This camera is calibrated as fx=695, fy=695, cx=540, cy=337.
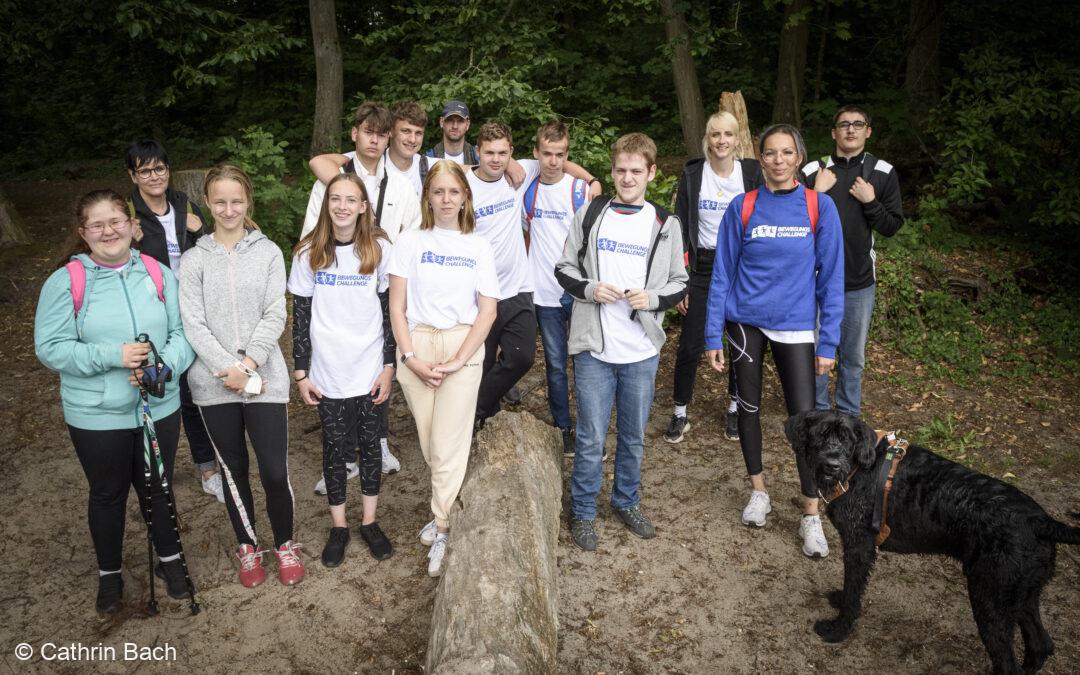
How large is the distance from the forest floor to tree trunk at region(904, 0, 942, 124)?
5.32 meters

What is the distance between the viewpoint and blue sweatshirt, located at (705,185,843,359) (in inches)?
150

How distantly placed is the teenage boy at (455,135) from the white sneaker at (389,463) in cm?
210

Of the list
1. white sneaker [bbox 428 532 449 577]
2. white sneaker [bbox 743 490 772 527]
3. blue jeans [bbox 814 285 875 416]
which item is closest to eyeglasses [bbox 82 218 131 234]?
white sneaker [bbox 428 532 449 577]

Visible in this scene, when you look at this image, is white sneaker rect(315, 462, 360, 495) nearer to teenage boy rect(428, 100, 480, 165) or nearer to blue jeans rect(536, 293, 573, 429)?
blue jeans rect(536, 293, 573, 429)

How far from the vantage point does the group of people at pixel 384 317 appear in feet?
11.2

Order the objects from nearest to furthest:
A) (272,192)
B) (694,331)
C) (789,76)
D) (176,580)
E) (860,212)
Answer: (176,580) → (860,212) → (694,331) → (272,192) → (789,76)

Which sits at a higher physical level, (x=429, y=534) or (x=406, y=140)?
(x=406, y=140)

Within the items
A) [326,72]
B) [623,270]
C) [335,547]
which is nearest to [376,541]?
[335,547]

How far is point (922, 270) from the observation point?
7.57m

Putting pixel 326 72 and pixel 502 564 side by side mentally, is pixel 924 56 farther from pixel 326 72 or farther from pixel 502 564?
pixel 502 564

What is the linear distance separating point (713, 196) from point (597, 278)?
1418 millimetres

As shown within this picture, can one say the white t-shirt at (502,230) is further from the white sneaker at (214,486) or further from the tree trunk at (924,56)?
the tree trunk at (924,56)

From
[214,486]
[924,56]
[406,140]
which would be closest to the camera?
[406,140]

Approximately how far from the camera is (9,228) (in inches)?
350
